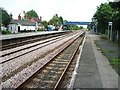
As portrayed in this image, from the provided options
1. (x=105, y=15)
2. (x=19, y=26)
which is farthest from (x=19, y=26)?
(x=105, y=15)

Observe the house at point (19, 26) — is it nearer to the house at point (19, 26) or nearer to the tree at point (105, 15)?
the house at point (19, 26)

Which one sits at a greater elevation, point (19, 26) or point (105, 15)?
point (105, 15)

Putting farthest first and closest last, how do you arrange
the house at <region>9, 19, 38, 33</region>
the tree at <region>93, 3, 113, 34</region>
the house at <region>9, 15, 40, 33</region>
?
the house at <region>9, 19, 38, 33</region> < the house at <region>9, 15, 40, 33</region> < the tree at <region>93, 3, 113, 34</region>

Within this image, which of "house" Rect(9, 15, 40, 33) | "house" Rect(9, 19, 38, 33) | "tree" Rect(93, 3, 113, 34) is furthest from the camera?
"house" Rect(9, 19, 38, 33)

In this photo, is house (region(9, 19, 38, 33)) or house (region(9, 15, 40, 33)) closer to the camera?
house (region(9, 15, 40, 33))

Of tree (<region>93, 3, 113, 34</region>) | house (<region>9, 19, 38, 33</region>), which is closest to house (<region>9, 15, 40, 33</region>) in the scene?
house (<region>9, 19, 38, 33</region>)

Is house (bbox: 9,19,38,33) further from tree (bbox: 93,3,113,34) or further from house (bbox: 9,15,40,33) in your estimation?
tree (bbox: 93,3,113,34)

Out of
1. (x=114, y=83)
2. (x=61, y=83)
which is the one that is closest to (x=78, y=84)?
(x=61, y=83)

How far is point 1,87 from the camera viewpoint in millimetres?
10508

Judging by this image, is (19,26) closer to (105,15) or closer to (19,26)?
(19,26)

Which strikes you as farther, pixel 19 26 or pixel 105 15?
pixel 19 26

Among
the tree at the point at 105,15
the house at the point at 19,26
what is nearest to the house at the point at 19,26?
the house at the point at 19,26

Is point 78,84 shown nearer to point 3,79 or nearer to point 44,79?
point 44,79

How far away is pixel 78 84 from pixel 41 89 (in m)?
1.63
